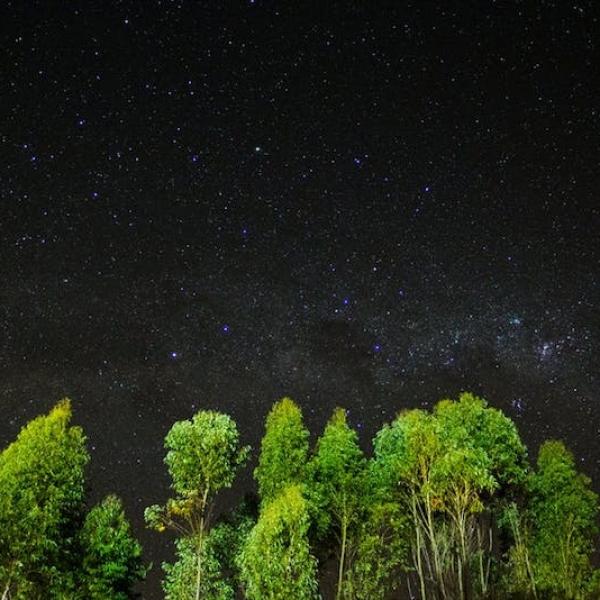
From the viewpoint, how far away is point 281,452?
104 ft

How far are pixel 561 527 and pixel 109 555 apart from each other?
86.3ft

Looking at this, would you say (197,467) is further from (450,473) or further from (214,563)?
(450,473)

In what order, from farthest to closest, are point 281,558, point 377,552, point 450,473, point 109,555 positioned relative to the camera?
point 109,555 → point 377,552 → point 450,473 → point 281,558

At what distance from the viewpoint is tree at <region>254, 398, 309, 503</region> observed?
101 feet

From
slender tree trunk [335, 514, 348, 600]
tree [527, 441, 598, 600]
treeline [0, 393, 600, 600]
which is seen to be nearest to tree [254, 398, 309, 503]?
treeline [0, 393, 600, 600]

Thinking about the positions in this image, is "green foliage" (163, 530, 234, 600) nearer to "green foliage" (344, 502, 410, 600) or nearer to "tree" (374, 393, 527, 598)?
"green foliage" (344, 502, 410, 600)

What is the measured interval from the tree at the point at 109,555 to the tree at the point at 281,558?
11652 millimetres

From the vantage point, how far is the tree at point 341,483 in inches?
1225

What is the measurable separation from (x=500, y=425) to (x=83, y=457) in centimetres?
2179

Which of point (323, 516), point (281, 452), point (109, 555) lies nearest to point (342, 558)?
point (323, 516)

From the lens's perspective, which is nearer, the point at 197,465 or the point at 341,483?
the point at 197,465

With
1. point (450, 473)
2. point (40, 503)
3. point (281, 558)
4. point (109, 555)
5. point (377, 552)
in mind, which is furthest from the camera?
point (109, 555)

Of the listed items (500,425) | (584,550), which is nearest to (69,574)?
(500,425)

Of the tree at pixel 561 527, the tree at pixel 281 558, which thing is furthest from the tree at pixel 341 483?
the tree at pixel 561 527
